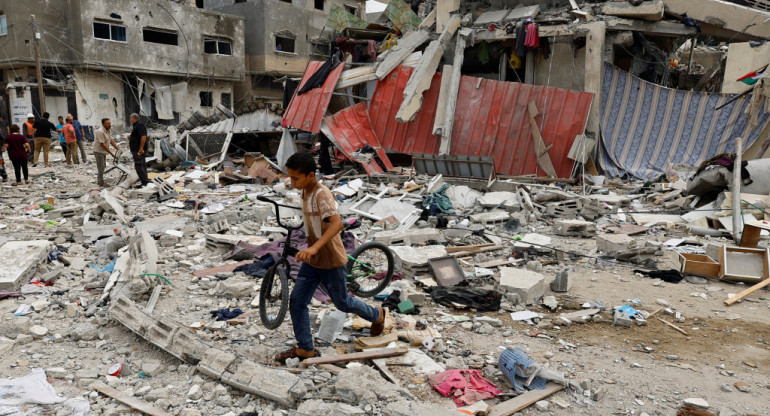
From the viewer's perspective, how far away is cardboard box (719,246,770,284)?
5.93 metres

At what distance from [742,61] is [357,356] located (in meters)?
13.5

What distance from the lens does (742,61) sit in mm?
13078

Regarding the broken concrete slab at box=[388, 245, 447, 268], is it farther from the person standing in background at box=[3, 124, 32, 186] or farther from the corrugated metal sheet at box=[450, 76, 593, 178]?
the person standing in background at box=[3, 124, 32, 186]

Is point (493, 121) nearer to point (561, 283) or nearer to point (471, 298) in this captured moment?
point (561, 283)

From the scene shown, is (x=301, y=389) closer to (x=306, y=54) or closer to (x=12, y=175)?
(x=12, y=175)

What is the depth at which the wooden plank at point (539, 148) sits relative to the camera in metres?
12.0

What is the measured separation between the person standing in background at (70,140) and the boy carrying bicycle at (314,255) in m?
13.8

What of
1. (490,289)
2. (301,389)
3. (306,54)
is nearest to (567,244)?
(490,289)

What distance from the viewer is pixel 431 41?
13.8 metres

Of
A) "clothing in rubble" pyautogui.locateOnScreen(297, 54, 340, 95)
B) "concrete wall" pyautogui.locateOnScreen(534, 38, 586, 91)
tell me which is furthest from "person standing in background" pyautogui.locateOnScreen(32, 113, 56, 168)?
"concrete wall" pyautogui.locateOnScreen(534, 38, 586, 91)

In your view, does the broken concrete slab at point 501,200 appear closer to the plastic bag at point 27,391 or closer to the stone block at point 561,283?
the stone block at point 561,283

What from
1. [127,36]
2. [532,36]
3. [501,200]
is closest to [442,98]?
[532,36]

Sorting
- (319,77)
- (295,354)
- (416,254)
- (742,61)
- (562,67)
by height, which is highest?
(742,61)

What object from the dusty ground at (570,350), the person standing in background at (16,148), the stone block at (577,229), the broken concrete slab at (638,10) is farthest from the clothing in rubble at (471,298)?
the person standing in background at (16,148)
